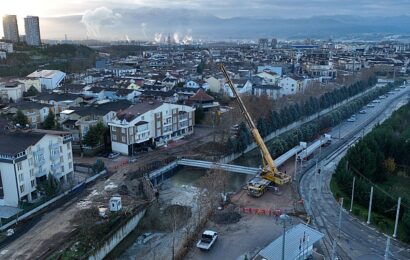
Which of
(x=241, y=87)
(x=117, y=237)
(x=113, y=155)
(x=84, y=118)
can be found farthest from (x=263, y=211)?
(x=241, y=87)

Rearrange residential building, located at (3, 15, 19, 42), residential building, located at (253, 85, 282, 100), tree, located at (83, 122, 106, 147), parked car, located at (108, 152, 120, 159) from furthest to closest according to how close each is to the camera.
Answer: residential building, located at (3, 15, 19, 42), residential building, located at (253, 85, 282, 100), tree, located at (83, 122, 106, 147), parked car, located at (108, 152, 120, 159)

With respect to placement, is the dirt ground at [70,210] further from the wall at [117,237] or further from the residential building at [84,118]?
the residential building at [84,118]

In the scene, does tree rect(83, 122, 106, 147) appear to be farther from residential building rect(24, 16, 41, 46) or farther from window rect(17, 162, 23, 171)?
residential building rect(24, 16, 41, 46)

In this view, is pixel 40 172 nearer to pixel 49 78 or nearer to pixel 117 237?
pixel 117 237

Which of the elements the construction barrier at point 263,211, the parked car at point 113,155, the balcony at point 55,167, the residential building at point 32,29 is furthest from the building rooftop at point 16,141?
the residential building at point 32,29

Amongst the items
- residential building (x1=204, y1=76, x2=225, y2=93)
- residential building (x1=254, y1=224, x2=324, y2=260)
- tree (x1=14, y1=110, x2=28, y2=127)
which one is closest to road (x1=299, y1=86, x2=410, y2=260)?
residential building (x1=254, y1=224, x2=324, y2=260)
